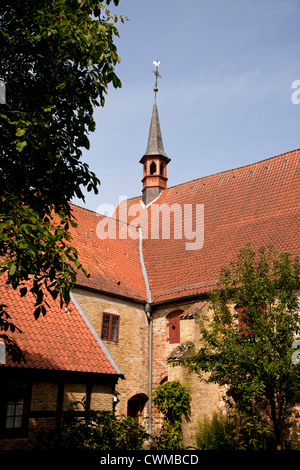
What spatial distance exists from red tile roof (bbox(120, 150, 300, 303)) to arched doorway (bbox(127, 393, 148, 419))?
3743 mm

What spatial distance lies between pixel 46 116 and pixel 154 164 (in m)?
19.2

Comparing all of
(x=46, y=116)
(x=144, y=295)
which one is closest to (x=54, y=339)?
(x=46, y=116)

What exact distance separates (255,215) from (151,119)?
1236cm

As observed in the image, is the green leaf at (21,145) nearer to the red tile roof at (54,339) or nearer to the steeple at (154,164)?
the red tile roof at (54,339)

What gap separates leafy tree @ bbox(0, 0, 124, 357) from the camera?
546 centimetres

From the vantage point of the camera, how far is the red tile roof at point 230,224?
16047mm

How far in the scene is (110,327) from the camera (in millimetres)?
16109

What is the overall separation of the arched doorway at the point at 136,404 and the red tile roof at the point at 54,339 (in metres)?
5.67

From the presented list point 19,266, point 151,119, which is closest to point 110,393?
point 19,266

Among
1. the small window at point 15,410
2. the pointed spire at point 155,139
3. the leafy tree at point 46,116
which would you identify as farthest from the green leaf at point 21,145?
the pointed spire at point 155,139

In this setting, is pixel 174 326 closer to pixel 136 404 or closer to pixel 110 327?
pixel 110 327

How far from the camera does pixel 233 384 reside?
9.80m
